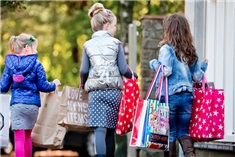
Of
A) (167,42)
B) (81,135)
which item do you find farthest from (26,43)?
(81,135)

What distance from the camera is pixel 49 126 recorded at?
9.42 meters

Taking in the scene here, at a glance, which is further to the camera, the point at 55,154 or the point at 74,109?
the point at 55,154

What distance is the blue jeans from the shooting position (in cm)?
866

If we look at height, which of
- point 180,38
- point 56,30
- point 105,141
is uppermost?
point 56,30

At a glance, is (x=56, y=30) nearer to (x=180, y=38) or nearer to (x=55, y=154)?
(x=55, y=154)

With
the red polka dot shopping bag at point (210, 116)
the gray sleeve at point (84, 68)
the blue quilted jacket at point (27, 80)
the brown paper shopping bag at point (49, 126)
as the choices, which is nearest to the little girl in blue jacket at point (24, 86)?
the blue quilted jacket at point (27, 80)

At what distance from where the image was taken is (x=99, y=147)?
8.72 metres

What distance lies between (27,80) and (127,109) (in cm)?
119

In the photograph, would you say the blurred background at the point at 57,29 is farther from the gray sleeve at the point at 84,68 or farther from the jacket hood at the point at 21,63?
the gray sleeve at the point at 84,68

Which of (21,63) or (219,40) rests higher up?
(219,40)

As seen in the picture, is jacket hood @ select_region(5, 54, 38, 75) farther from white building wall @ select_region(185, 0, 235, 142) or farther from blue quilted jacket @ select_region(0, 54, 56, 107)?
white building wall @ select_region(185, 0, 235, 142)

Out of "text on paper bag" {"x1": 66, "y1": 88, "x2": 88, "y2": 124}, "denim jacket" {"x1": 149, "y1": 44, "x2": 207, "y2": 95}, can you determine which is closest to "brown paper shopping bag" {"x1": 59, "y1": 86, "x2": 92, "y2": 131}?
"text on paper bag" {"x1": 66, "y1": 88, "x2": 88, "y2": 124}

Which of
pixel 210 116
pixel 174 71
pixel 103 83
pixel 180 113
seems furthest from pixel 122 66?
pixel 210 116

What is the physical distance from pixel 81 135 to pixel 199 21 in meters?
9.75
